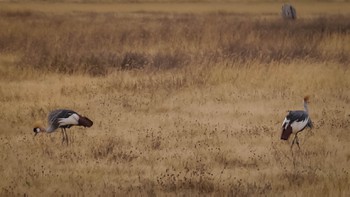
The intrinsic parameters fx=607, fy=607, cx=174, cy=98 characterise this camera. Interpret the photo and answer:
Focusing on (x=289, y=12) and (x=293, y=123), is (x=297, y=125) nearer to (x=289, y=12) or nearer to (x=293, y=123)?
(x=293, y=123)

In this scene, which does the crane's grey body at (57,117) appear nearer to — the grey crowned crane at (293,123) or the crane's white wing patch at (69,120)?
the crane's white wing patch at (69,120)

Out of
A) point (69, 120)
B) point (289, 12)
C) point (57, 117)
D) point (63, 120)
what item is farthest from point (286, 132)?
point (289, 12)

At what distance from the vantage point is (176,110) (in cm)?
1377

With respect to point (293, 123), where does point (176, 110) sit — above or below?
above

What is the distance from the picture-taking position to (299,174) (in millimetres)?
9227

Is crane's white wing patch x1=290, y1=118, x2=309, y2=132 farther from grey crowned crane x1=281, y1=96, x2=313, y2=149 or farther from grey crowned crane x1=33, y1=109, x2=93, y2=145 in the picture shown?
grey crowned crane x1=33, y1=109, x2=93, y2=145

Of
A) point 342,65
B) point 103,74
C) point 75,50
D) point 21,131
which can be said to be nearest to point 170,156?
point 21,131

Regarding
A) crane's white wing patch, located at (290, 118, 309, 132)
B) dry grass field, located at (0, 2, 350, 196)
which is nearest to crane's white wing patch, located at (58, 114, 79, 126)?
dry grass field, located at (0, 2, 350, 196)

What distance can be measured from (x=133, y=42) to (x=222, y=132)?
12.3 m

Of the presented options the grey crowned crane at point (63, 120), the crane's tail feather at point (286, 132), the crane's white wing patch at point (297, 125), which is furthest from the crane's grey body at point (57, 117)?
the crane's white wing patch at point (297, 125)

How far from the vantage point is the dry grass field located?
9070 millimetres

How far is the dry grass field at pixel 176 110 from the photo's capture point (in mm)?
9070

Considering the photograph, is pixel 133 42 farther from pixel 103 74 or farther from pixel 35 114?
pixel 35 114

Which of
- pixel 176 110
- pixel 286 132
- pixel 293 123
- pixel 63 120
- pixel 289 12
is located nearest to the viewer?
pixel 286 132
